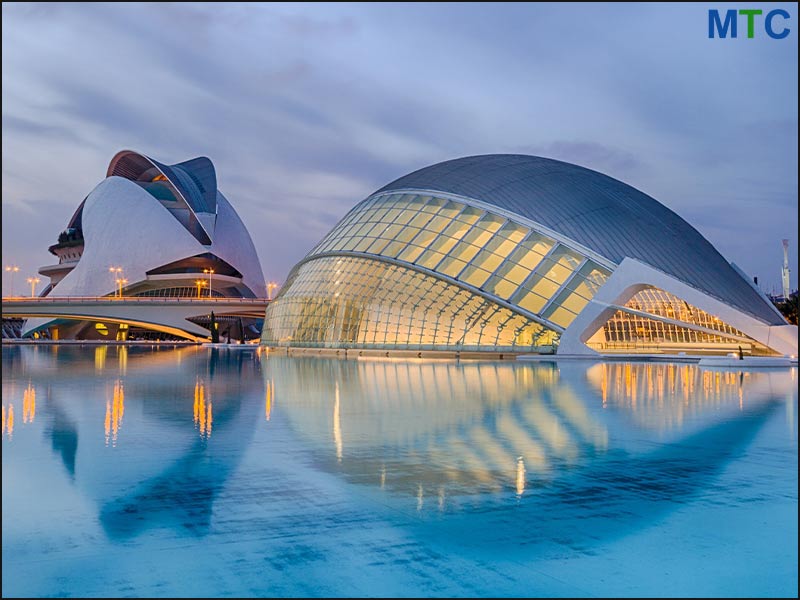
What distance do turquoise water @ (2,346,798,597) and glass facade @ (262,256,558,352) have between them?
21.1 metres

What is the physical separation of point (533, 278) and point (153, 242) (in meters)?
56.0

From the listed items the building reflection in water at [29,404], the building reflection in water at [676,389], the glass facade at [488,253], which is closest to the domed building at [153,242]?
the glass facade at [488,253]

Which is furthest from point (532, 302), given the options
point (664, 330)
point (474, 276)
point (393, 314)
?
point (393, 314)

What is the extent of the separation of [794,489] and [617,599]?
3.51 meters

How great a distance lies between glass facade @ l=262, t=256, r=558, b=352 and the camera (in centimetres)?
3509

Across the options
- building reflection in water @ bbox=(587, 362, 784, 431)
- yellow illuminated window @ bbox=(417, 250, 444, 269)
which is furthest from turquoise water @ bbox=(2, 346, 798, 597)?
yellow illuminated window @ bbox=(417, 250, 444, 269)

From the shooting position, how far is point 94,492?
22.4ft

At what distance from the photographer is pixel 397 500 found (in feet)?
21.7

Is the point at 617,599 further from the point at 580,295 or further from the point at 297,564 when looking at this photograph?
the point at 580,295

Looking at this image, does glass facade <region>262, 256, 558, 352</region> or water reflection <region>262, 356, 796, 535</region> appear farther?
glass facade <region>262, 256, 558, 352</region>

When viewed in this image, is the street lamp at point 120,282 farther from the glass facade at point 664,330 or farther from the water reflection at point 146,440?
the water reflection at point 146,440

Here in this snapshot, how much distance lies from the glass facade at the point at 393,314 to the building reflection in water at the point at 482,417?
11133mm

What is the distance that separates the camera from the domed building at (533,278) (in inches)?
1341

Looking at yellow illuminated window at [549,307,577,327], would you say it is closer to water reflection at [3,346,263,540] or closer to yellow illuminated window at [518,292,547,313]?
yellow illuminated window at [518,292,547,313]
